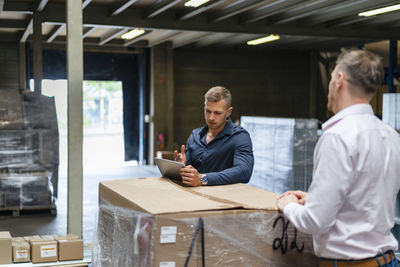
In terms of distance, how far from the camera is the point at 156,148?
15656 millimetres

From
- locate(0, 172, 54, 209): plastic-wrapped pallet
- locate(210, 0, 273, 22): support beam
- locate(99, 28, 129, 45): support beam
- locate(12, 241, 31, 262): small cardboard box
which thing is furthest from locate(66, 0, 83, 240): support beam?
locate(99, 28, 129, 45): support beam

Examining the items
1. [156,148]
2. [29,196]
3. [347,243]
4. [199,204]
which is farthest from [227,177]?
[156,148]

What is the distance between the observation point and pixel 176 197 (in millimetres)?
2502

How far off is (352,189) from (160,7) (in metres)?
8.35

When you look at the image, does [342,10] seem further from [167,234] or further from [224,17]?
[167,234]

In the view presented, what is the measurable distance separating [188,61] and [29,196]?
29.2 feet

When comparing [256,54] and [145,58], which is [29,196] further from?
[256,54]

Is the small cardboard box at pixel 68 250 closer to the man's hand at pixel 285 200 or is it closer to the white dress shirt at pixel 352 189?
the man's hand at pixel 285 200

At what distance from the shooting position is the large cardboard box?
2.18m

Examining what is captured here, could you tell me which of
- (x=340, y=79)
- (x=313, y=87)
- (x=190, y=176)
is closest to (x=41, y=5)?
(x=190, y=176)

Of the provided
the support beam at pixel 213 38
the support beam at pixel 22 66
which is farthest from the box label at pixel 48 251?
the support beam at pixel 22 66

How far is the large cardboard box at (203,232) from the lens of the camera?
2184 mm

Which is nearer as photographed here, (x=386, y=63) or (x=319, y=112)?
(x=386, y=63)

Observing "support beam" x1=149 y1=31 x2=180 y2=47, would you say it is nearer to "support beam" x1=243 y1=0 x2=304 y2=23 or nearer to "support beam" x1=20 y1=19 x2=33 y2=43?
"support beam" x1=243 y1=0 x2=304 y2=23
